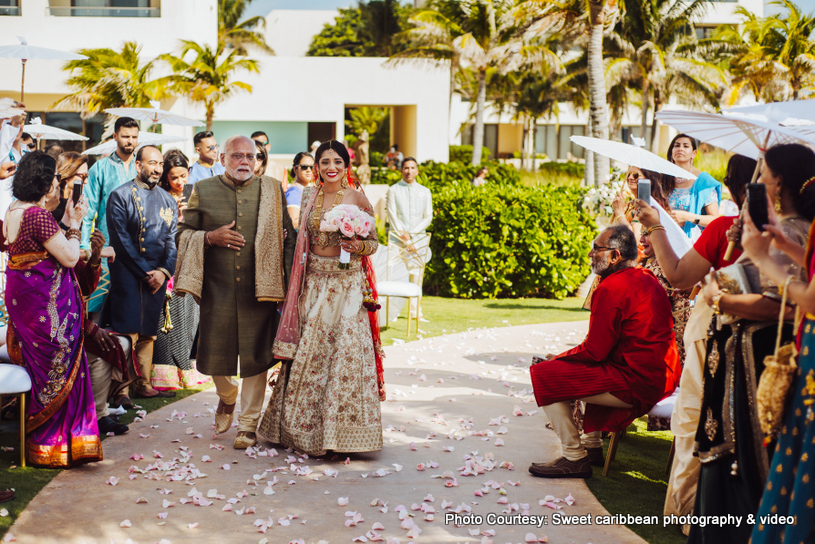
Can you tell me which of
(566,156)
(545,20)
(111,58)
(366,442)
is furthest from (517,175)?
(366,442)

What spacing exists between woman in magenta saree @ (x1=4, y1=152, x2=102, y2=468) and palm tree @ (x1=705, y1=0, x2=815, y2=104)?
32.7m

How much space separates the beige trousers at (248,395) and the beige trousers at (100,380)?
2.78 ft

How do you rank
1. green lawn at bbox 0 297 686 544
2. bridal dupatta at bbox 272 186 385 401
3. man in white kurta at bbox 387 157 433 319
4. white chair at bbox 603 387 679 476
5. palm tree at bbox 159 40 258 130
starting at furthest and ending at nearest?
palm tree at bbox 159 40 258 130 → man in white kurta at bbox 387 157 433 319 → bridal dupatta at bbox 272 186 385 401 → white chair at bbox 603 387 679 476 → green lawn at bbox 0 297 686 544

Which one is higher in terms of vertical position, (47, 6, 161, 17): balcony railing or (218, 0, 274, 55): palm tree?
(218, 0, 274, 55): palm tree

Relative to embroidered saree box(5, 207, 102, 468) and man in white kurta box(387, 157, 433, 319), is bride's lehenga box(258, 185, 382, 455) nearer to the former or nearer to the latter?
embroidered saree box(5, 207, 102, 468)

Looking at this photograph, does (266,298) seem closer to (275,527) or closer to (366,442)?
(366,442)

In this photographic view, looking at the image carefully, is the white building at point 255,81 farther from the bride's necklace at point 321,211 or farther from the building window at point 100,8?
the bride's necklace at point 321,211

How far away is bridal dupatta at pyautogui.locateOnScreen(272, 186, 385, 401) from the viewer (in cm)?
515

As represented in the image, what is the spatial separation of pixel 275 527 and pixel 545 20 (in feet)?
49.9

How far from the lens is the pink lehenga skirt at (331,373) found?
5.03m

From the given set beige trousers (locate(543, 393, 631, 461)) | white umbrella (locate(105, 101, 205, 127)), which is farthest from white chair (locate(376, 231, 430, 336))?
beige trousers (locate(543, 393, 631, 461))

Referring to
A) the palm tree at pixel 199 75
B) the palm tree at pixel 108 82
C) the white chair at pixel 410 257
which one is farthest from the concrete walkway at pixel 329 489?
the palm tree at pixel 199 75

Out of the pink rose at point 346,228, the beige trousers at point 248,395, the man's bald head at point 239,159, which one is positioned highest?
the man's bald head at point 239,159

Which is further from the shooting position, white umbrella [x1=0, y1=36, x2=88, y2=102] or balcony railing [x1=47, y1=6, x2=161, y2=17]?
balcony railing [x1=47, y1=6, x2=161, y2=17]
